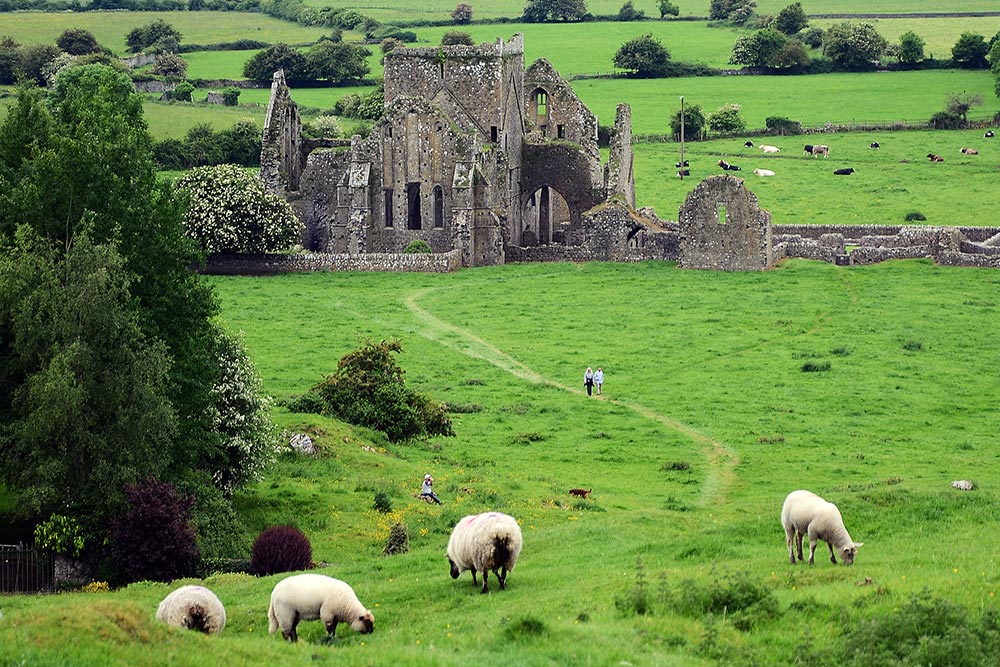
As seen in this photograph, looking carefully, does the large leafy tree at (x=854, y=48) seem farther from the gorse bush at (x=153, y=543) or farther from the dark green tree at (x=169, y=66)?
the gorse bush at (x=153, y=543)

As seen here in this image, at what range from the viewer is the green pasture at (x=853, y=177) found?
10231 centimetres

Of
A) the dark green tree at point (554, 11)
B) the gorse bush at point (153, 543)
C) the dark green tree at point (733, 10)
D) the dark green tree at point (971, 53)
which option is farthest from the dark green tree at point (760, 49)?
the gorse bush at point (153, 543)

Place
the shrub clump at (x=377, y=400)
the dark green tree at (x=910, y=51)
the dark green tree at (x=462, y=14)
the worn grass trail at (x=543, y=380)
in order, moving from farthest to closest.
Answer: the dark green tree at (x=462, y=14) → the dark green tree at (x=910, y=51) → the shrub clump at (x=377, y=400) → the worn grass trail at (x=543, y=380)

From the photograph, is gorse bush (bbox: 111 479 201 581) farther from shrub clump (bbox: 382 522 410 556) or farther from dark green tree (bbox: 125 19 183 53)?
dark green tree (bbox: 125 19 183 53)

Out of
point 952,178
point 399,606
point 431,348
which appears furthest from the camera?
point 952,178

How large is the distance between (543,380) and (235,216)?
28758mm

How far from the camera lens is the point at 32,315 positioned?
41312 mm

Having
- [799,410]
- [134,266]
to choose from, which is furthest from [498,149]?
[134,266]

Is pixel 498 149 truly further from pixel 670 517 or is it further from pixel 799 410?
pixel 670 517

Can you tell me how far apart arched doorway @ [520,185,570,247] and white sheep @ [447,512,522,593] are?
70385 mm

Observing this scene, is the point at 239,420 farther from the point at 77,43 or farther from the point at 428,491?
the point at 77,43

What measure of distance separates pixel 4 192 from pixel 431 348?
26142 millimetres

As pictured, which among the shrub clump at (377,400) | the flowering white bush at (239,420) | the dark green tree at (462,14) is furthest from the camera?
the dark green tree at (462,14)

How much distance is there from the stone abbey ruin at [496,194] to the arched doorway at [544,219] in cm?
9
